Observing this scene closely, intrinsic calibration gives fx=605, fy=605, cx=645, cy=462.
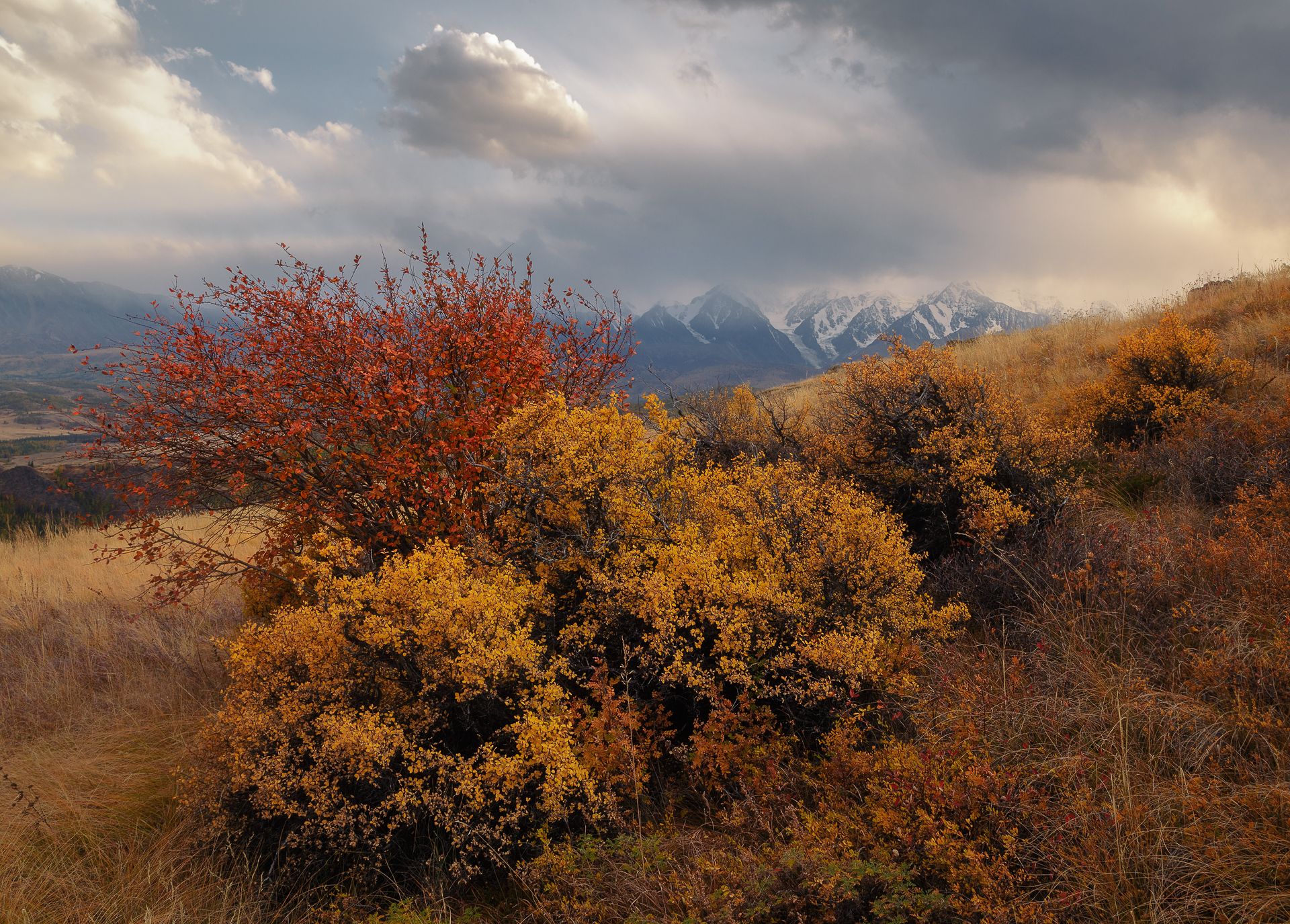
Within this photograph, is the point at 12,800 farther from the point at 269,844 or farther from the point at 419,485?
the point at 419,485

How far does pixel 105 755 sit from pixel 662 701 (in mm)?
4843

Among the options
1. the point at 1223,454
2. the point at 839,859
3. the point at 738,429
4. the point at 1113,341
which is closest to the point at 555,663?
the point at 839,859

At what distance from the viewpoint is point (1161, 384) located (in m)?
8.65

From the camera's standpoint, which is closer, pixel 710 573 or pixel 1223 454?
pixel 710 573

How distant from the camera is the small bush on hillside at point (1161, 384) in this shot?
8133 mm

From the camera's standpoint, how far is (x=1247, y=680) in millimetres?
3650

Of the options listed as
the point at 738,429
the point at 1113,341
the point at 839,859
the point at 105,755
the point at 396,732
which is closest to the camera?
the point at 839,859

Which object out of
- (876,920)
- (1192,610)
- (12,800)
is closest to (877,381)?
(1192,610)

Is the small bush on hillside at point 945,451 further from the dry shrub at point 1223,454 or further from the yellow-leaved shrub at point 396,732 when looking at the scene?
the yellow-leaved shrub at point 396,732

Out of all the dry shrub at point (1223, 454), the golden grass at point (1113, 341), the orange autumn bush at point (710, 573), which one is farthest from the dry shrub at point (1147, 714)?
the golden grass at point (1113, 341)

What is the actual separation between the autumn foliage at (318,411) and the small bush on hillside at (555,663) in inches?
36.1

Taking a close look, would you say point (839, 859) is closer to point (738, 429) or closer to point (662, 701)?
point (662, 701)

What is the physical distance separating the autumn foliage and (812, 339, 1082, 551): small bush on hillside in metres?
4.42

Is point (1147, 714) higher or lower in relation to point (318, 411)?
lower
